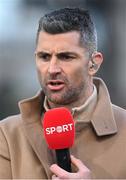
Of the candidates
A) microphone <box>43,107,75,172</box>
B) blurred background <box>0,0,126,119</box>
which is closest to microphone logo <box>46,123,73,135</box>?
microphone <box>43,107,75,172</box>

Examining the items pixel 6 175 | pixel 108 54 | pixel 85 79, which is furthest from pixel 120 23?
pixel 6 175

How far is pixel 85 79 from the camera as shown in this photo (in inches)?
53.9

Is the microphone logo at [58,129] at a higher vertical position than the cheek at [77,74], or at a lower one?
lower

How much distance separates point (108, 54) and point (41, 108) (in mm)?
1652

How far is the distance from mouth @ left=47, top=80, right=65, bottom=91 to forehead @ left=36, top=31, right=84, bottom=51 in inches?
3.5

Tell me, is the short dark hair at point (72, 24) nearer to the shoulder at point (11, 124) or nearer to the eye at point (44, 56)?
the eye at point (44, 56)

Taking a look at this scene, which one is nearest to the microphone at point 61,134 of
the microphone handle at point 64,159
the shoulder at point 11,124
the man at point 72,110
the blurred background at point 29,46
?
the microphone handle at point 64,159

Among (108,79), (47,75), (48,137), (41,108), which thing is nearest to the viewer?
(48,137)

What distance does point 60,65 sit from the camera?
1.28 metres

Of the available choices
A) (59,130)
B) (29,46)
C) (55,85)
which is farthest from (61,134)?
(29,46)

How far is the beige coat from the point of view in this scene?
1.29 meters

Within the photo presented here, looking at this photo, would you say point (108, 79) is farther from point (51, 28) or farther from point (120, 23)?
point (51, 28)

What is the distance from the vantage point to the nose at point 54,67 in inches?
49.5

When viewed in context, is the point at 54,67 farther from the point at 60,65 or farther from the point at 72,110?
the point at 72,110
